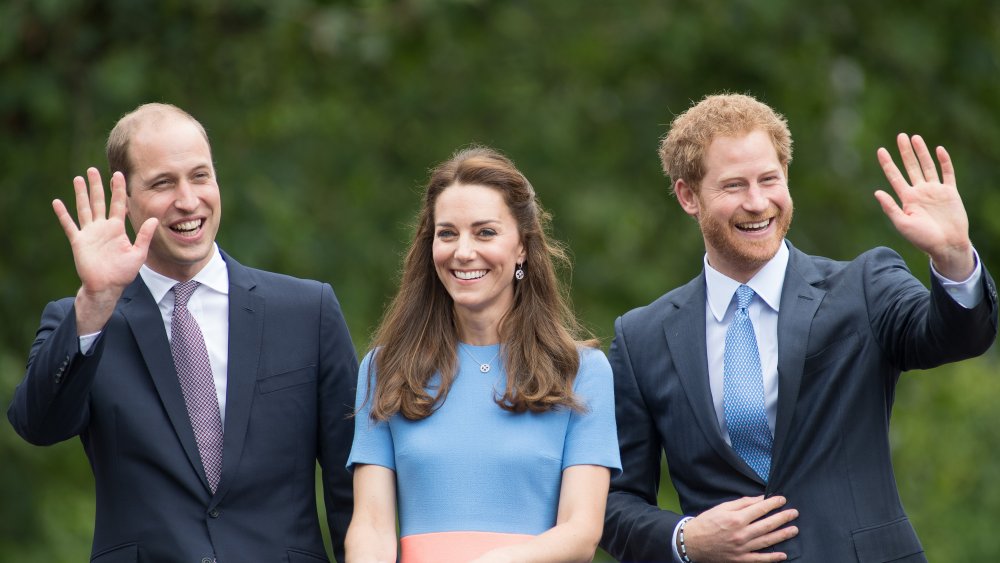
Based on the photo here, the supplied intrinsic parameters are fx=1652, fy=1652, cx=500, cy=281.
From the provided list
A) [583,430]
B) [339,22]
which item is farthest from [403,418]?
[339,22]

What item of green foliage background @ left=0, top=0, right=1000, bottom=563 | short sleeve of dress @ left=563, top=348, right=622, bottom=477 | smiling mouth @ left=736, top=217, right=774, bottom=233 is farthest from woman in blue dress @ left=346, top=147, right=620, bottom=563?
green foliage background @ left=0, top=0, right=1000, bottom=563

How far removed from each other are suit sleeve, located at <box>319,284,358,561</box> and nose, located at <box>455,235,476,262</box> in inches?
21.9

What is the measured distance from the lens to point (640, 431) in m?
4.99

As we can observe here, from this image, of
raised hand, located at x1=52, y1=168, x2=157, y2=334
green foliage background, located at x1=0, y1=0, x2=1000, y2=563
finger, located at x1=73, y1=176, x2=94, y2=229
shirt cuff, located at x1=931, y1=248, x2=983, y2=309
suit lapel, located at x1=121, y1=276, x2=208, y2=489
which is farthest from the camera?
green foliage background, located at x1=0, y1=0, x2=1000, y2=563

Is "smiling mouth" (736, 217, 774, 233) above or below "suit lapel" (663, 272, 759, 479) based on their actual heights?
above

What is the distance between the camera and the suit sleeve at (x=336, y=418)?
498 centimetres

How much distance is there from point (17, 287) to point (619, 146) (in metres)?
3.99

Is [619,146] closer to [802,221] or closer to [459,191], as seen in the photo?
[802,221]

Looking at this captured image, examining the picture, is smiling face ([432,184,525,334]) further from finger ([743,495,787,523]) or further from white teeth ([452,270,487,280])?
finger ([743,495,787,523])

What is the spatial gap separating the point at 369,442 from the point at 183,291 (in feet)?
2.38

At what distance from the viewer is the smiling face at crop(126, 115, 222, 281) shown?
483 centimetres

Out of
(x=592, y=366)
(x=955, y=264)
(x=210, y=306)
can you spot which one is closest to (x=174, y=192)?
(x=210, y=306)

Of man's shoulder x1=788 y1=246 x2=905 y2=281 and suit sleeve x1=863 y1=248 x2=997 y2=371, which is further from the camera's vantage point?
man's shoulder x1=788 y1=246 x2=905 y2=281

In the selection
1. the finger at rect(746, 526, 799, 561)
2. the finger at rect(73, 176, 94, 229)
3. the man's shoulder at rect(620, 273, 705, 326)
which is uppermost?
the finger at rect(73, 176, 94, 229)
